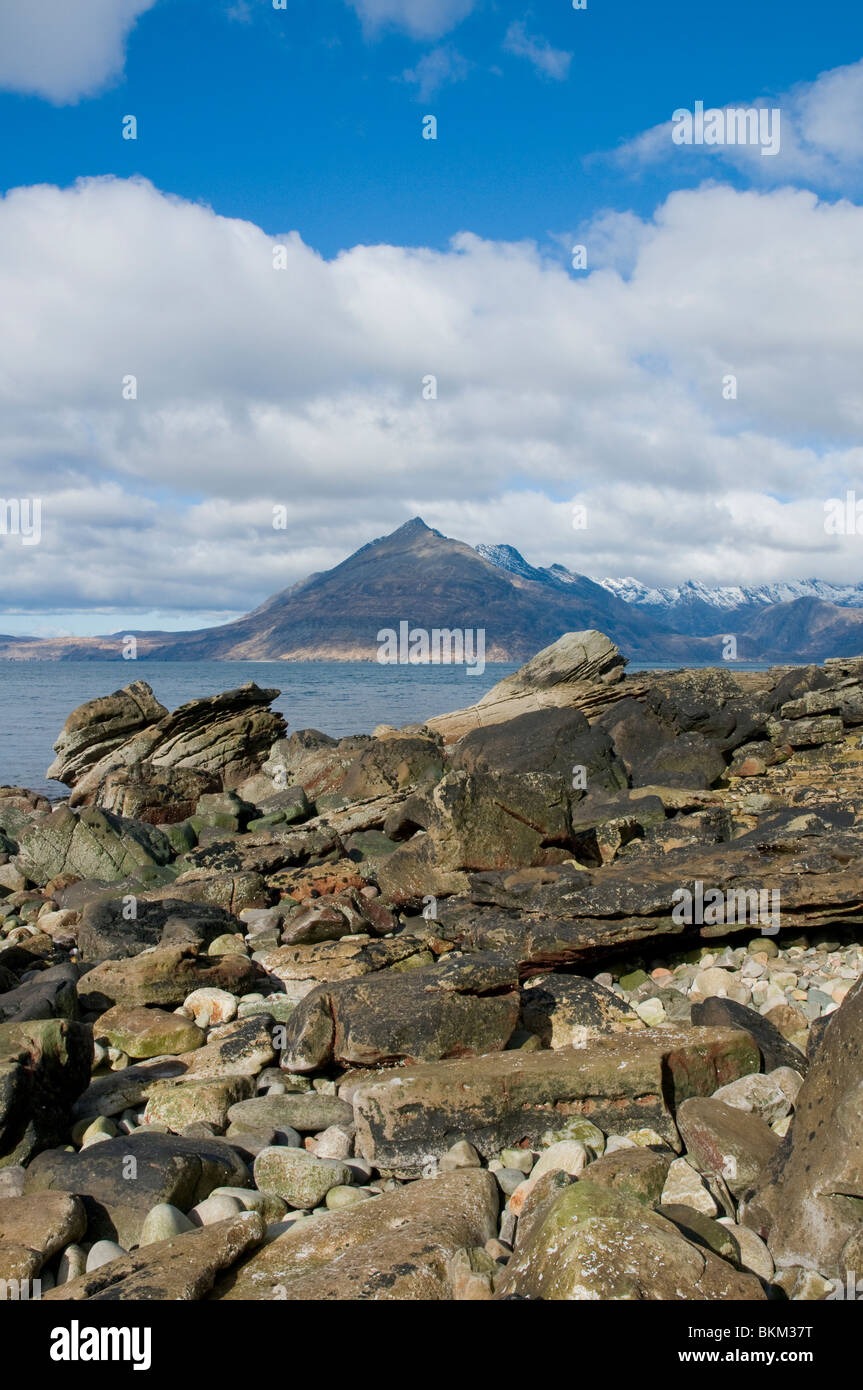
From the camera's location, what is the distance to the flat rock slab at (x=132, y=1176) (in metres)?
5.22

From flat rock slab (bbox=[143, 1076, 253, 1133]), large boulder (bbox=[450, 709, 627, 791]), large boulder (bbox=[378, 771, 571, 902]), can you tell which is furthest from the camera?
large boulder (bbox=[450, 709, 627, 791])

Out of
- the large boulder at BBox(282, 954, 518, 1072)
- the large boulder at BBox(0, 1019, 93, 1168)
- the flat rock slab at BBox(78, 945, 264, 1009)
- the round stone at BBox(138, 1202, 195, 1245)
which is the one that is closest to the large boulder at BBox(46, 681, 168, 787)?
the flat rock slab at BBox(78, 945, 264, 1009)

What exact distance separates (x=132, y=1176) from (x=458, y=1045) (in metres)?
2.44

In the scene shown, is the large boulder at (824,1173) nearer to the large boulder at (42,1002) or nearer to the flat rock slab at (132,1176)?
the flat rock slab at (132,1176)

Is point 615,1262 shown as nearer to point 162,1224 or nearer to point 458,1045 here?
point 162,1224

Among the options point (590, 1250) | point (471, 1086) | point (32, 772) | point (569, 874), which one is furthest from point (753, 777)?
point (32, 772)

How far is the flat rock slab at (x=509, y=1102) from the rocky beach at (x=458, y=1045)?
0.02 metres

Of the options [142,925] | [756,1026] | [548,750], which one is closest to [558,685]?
[548,750]

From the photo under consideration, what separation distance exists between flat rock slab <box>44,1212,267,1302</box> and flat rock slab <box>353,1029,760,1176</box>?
126 centimetres

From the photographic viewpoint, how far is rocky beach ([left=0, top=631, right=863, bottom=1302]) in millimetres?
4320

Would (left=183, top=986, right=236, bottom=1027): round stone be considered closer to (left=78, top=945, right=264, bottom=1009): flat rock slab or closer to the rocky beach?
the rocky beach

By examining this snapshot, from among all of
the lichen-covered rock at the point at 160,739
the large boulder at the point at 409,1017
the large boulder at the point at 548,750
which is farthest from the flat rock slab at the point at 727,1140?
the lichen-covered rock at the point at 160,739
